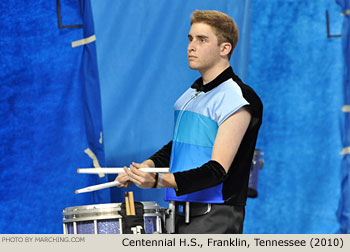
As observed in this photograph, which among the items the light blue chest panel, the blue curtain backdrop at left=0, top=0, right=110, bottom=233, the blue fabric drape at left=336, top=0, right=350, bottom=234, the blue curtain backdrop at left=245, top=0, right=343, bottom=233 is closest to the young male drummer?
the light blue chest panel

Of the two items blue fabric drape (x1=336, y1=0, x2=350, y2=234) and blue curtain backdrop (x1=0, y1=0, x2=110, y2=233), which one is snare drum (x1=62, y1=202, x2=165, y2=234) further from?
blue fabric drape (x1=336, y1=0, x2=350, y2=234)

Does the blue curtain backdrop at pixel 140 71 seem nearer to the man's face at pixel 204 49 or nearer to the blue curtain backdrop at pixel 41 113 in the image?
the blue curtain backdrop at pixel 41 113

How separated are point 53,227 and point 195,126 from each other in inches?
56.6

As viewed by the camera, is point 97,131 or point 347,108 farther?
point 347,108

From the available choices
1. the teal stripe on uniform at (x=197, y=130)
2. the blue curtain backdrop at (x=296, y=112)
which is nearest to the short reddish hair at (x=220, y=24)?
the teal stripe on uniform at (x=197, y=130)

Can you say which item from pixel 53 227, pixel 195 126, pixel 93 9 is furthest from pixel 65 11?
pixel 195 126

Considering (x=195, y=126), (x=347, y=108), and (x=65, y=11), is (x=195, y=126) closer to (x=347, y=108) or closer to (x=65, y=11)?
(x=65, y=11)

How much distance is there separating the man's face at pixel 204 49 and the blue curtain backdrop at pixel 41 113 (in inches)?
43.8

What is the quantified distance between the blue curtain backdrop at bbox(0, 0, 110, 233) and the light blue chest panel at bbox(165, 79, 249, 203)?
109cm

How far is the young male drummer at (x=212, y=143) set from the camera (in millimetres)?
2146

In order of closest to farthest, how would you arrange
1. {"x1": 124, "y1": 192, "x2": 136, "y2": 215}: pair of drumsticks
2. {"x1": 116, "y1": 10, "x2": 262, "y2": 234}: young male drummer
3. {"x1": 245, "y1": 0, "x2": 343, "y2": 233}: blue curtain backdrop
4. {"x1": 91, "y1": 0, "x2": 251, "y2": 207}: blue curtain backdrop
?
{"x1": 116, "y1": 10, "x2": 262, "y2": 234}: young male drummer < {"x1": 124, "y1": 192, "x2": 136, "y2": 215}: pair of drumsticks < {"x1": 91, "y1": 0, "x2": 251, "y2": 207}: blue curtain backdrop < {"x1": 245, "y1": 0, "x2": 343, "y2": 233}: blue curtain backdrop

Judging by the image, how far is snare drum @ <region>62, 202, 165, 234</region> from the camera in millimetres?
2389

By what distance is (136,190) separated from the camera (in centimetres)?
337

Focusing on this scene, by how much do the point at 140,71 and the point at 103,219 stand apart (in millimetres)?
1158
